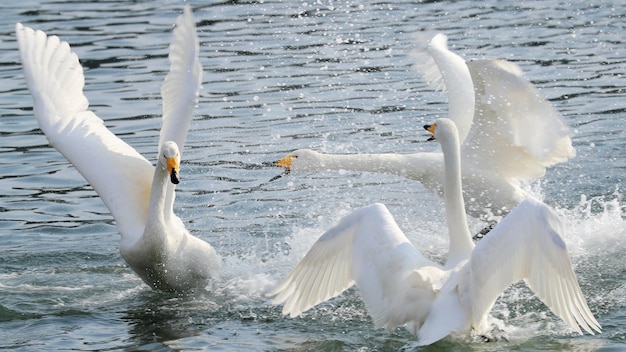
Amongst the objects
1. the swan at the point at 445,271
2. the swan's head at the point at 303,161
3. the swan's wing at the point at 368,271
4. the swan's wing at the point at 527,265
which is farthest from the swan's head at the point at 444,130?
the swan's head at the point at 303,161

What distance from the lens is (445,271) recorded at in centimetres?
706

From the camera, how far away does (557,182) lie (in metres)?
11.1

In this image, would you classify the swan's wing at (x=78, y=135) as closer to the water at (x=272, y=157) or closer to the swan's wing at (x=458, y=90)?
the water at (x=272, y=157)

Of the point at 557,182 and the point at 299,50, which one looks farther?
the point at 299,50

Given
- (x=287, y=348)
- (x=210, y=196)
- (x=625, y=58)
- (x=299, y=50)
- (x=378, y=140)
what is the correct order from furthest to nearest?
(x=299, y=50) < (x=625, y=58) < (x=378, y=140) < (x=210, y=196) < (x=287, y=348)

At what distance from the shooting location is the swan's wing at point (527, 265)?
6512mm

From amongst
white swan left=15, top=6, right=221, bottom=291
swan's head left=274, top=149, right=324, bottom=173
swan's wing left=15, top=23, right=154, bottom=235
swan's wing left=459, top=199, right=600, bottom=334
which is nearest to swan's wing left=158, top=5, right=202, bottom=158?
white swan left=15, top=6, right=221, bottom=291

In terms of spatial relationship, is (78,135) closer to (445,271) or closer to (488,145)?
(445,271)

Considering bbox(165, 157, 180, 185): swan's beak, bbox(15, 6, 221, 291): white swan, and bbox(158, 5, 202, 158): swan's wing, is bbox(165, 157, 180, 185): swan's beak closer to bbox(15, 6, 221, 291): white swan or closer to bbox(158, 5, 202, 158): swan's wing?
bbox(15, 6, 221, 291): white swan

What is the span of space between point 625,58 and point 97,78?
6650mm

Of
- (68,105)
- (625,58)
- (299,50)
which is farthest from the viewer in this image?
(299,50)

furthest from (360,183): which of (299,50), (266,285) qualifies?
(299,50)

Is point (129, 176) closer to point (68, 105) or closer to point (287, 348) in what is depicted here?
point (68, 105)

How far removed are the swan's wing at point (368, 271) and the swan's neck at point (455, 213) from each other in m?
0.33
